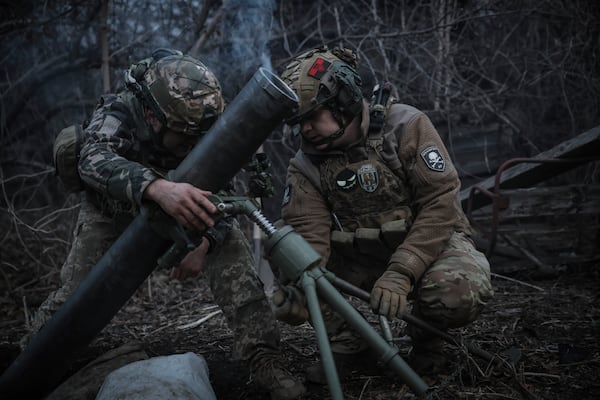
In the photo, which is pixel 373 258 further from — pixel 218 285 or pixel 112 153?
pixel 112 153

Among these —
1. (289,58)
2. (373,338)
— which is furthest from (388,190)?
(289,58)

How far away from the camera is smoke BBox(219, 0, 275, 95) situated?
6480 mm

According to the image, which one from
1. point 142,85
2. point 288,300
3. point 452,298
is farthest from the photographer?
point 142,85

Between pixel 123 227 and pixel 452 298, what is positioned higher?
pixel 123 227

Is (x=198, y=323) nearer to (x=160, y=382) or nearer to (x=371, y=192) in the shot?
(x=371, y=192)

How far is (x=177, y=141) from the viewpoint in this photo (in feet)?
10.5

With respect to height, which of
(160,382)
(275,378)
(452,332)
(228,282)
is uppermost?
(160,382)

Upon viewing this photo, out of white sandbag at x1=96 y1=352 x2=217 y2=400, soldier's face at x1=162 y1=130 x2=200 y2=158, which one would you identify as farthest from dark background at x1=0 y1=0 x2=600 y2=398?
white sandbag at x1=96 y1=352 x2=217 y2=400

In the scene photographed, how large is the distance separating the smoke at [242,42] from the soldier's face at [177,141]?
3267mm

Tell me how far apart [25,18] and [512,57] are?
5.89 metres

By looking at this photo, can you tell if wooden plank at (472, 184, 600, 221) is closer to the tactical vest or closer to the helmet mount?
the tactical vest

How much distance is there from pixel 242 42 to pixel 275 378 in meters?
4.64

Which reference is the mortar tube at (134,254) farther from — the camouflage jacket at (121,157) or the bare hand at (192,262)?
the bare hand at (192,262)

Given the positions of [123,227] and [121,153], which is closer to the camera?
[121,153]
